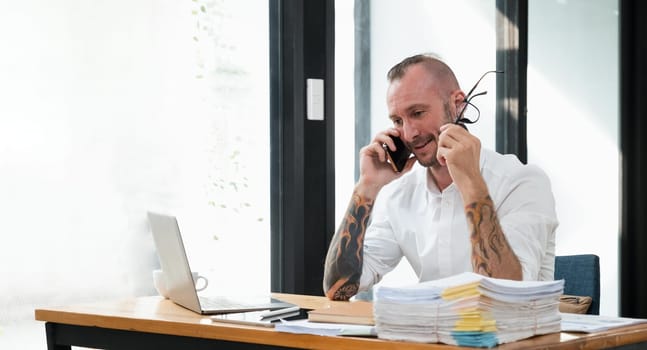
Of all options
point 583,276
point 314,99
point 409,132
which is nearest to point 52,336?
point 409,132

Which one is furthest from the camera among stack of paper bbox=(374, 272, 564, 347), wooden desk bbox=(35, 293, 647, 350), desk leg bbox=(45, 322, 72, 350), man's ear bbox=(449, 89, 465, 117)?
man's ear bbox=(449, 89, 465, 117)

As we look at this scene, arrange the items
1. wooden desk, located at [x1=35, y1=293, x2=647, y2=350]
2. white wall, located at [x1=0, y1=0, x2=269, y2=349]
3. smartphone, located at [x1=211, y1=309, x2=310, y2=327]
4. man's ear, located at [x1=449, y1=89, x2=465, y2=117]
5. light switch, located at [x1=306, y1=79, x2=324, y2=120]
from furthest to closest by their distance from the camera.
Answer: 1. light switch, located at [x1=306, y1=79, x2=324, y2=120]
2. man's ear, located at [x1=449, y1=89, x2=465, y2=117]
3. white wall, located at [x1=0, y1=0, x2=269, y2=349]
4. smartphone, located at [x1=211, y1=309, x2=310, y2=327]
5. wooden desk, located at [x1=35, y1=293, x2=647, y2=350]

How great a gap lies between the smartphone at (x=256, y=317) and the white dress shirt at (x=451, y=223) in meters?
0.60

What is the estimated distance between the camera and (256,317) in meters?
2.21

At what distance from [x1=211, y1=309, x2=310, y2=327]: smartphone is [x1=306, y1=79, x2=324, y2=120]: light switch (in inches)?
47.6

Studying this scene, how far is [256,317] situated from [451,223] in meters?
0.82

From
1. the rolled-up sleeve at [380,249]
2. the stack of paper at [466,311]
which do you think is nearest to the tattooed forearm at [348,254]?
the rolled-up sleeve at [380,249]

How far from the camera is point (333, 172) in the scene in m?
3.56

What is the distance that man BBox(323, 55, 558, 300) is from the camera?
8.63 feet

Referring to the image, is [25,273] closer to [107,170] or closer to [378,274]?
[107,170]

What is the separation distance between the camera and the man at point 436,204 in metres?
A: 2.63

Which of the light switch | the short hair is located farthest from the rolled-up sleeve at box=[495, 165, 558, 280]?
the light switch

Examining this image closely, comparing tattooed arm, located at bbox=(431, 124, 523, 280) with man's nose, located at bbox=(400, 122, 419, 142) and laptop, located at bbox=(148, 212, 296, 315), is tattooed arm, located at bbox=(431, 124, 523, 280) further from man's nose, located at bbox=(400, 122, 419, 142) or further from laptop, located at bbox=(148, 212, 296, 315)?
laptop, located at bbox=(148, 212, 296, 315)

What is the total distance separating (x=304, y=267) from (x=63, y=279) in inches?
34.0
